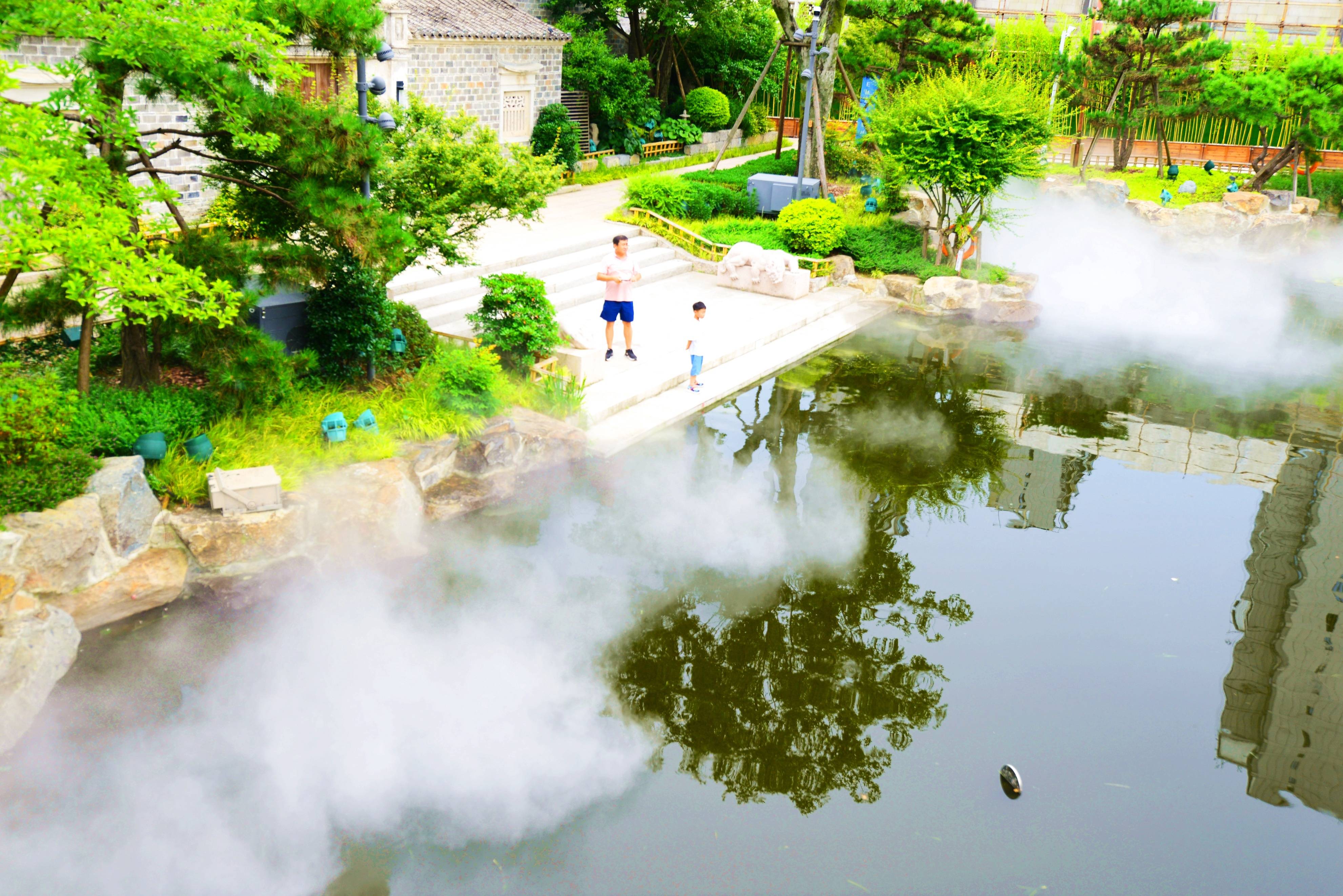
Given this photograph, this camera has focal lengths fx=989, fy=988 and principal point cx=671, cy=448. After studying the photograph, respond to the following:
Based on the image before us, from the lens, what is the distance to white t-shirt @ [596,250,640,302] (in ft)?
43.1

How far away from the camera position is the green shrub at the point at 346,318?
10703 millimetres

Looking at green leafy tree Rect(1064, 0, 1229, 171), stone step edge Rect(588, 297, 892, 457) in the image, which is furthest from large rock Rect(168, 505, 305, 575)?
green leafy tree Rect(1064, 0, 1229, 171)

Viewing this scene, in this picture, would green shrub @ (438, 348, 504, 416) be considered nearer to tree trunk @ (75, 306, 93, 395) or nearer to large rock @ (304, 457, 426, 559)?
large rock @ (304, 457, 426, 559)

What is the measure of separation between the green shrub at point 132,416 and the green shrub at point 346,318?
1560 millimetres

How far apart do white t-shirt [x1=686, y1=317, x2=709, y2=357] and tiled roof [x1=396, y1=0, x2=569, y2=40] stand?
10730 millimetres

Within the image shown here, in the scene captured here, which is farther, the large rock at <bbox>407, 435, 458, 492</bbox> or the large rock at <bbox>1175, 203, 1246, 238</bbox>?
the large rock at <bbox>1175, 203, 1246, 238</bbox>

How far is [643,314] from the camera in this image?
16484 millimetres

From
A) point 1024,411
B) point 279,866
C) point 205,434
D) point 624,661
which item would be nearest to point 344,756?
point 279,866

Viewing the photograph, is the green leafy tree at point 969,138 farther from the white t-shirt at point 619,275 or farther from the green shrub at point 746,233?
the white t-shirt at point 619,275

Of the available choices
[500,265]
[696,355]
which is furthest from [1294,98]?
[500,265]

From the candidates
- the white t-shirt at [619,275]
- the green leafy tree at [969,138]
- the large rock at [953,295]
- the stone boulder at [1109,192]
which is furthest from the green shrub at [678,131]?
the white t-shirt at [619,275]

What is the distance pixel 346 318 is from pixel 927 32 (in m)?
22.3

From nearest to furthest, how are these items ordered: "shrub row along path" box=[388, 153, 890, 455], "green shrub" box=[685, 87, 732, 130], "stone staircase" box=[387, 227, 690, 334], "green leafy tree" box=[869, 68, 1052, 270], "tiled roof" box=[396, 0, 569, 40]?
"shrub row along path" box=[388, 153, 890, 455] → "stone staircase" box=[387, 227, 690, 334] → "green leafy tree" box=[869, 68, 1052, 270] → "tiled roof" box=[396, 0, 569, 40] → "green shrub" box=[685, 87, 732, 130]

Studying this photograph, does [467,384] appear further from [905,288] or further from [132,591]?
[905,288]
